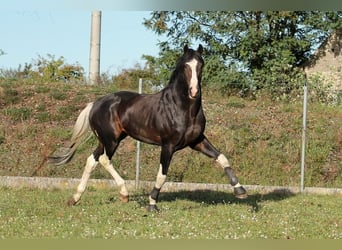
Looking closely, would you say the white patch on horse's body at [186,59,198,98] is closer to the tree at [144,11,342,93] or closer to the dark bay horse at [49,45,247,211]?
the dark bay horse at [49,45,247,211]

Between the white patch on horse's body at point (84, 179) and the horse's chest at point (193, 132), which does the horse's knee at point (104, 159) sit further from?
the horse's chest at point (193, 132)

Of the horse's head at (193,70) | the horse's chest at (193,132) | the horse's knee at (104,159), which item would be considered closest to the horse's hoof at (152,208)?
the horse's chest at (193,132)

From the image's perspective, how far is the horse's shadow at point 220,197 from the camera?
922cm

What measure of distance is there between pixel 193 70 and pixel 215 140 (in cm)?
681

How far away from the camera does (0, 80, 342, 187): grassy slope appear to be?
12.8 metres

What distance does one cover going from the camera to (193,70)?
24.6 feet

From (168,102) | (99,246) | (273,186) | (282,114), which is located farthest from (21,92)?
(99,246)

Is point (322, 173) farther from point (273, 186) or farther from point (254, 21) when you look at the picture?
point (254, 21)

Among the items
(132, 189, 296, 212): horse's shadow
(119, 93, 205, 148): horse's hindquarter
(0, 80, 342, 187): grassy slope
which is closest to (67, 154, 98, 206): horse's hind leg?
(119, 93, 205, 148): horse's hindquarter

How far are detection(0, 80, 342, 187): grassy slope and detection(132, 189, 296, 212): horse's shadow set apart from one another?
171cm

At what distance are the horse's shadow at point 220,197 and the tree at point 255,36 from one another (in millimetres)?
12114

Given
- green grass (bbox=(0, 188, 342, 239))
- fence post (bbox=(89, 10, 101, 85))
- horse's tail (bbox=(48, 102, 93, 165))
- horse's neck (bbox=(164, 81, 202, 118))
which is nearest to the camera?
green grass (bbox=(0, 188, 342, 239))

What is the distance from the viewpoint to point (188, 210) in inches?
323

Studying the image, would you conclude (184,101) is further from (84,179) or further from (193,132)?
(84,179)
